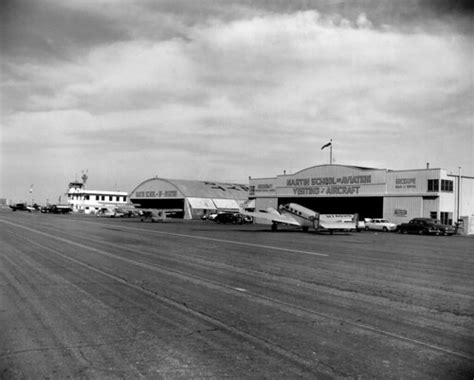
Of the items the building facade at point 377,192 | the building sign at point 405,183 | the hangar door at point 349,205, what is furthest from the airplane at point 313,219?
the hangar door at point 349,205

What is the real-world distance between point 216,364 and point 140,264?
33.3 feet

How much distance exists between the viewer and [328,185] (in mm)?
58531

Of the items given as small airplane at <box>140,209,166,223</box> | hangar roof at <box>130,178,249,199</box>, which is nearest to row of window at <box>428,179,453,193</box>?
small airplane at <box>140,209,166,223</box>

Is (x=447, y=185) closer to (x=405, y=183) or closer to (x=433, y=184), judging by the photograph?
(x=433, y=184)

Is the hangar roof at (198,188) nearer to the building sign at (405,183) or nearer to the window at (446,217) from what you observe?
the building sign at (405,183)

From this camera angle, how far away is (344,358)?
6.07 meters

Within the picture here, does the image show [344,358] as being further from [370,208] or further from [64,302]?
[370,208]

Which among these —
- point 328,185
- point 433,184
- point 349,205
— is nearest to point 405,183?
point 433,184

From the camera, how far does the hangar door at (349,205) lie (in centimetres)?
5749

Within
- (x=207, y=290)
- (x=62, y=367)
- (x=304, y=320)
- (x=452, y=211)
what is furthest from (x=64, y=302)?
(x=452, y=211)

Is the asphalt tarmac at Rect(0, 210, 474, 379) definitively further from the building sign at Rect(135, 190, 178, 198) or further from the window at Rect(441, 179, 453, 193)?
the building sign at Rect(135, 190, 178, 198)

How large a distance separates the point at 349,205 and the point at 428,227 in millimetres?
17384

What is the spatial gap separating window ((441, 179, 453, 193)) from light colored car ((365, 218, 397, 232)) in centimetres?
601

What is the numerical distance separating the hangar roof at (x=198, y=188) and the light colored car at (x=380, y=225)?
39.4 metres
